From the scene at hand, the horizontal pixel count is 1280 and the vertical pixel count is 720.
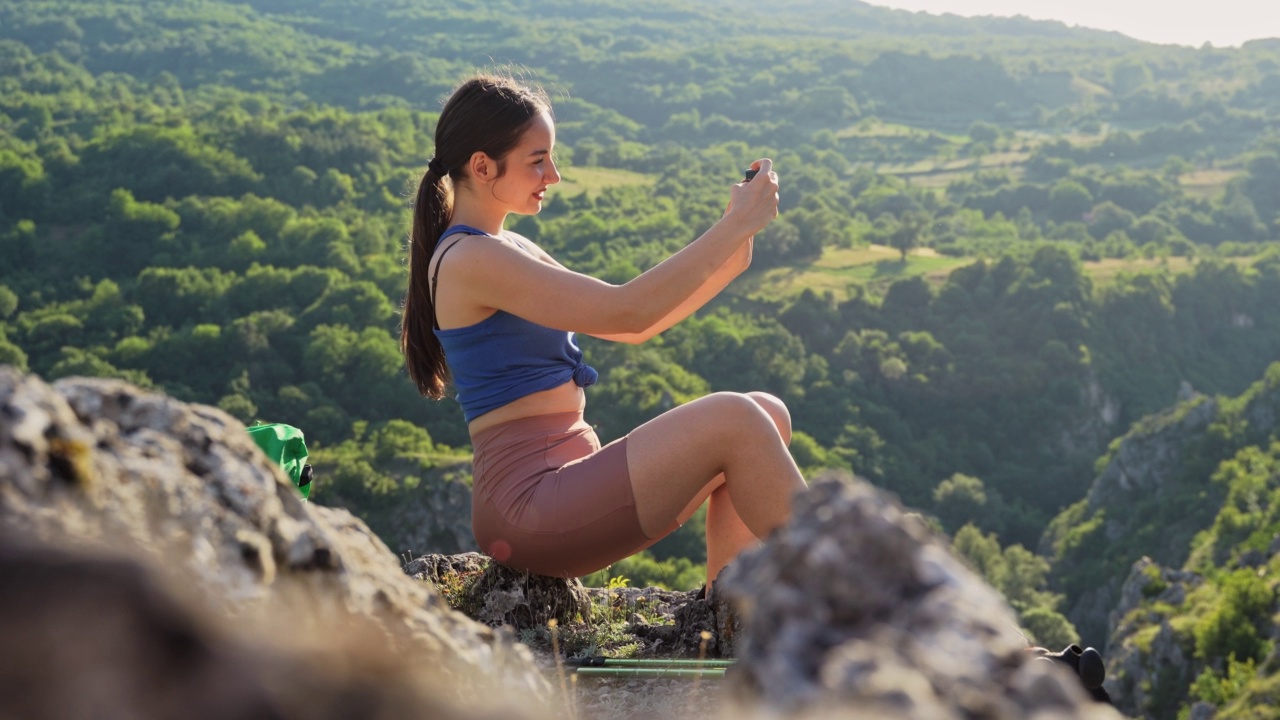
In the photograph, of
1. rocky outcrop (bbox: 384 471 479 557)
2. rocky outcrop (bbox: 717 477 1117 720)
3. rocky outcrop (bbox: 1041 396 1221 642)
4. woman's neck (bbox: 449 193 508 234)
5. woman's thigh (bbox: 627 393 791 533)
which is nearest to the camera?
rocky outcrop (bbox: 717 477 1117 720)

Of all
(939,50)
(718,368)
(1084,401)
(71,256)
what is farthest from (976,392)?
(939,50)

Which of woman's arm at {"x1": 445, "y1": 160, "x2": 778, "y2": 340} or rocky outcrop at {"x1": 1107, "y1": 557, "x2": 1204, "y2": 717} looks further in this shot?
rocky outcrop at {"x1": 1107, "y1": 557, "x2": 1204, "y2": 717}

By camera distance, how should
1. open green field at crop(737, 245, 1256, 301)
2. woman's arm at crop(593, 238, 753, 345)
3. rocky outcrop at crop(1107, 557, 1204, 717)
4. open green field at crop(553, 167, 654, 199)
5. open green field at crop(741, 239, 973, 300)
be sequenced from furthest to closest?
open green field at crop(553, 167, 654, 199), open green field at crop(737, 245, 1256, 301), open green field at crop(741, 239, 973, 300), rocky outcrop at crop(1107, 557, 1204, 717), woman's arm at crop(593, 238, 753, 345)

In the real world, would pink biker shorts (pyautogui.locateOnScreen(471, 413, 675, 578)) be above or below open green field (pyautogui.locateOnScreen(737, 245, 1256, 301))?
above

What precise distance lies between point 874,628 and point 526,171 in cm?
284

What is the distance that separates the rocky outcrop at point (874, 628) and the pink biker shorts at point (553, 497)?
2.05 m

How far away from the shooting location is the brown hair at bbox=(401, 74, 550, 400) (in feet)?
12.5

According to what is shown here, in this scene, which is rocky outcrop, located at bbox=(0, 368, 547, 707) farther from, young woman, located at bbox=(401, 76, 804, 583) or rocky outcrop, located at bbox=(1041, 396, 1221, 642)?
rocky outcrop, located at bbox=(1041, 396, 1221, 642)

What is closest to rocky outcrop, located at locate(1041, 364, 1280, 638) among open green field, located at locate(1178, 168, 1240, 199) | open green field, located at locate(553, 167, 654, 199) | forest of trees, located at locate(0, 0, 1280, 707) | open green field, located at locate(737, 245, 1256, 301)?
forest of trees, located at locate(0, 0, 1280, 707)

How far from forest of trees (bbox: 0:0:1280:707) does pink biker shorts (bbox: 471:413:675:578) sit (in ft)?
121

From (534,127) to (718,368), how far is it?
65.4 meters

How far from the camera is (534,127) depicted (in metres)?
3.82

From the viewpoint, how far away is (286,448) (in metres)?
3.60

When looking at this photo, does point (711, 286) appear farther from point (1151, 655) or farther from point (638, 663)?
point (1151, 655)
